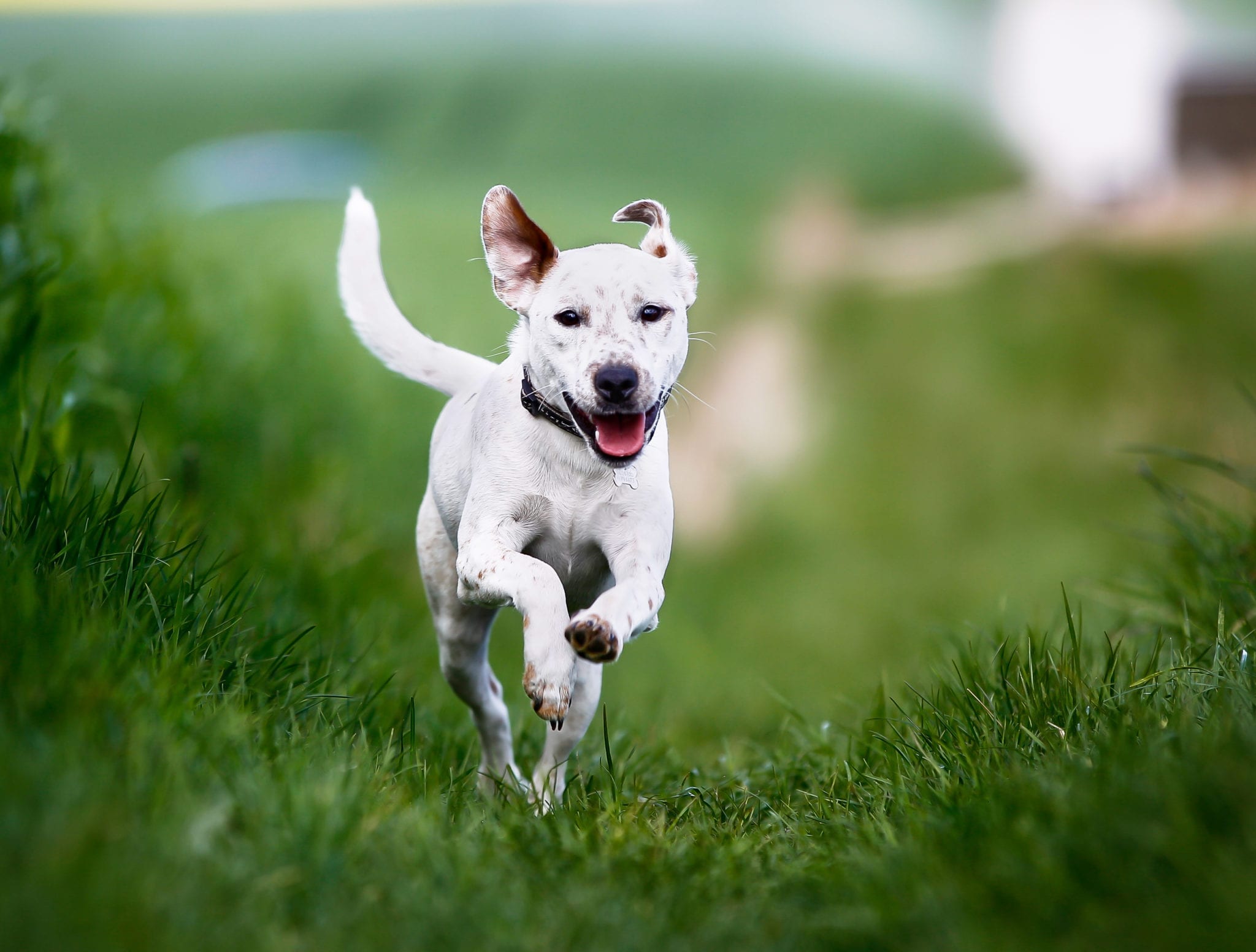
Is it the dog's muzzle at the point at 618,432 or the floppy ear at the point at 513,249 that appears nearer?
the dog's muzzle at the point at 618,432

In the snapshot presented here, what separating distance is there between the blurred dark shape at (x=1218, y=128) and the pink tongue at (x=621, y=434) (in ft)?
45.3

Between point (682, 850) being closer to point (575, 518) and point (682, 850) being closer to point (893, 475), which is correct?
point (575, 518)

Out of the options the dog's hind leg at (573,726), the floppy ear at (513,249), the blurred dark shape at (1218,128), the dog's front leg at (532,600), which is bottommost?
the dog's hind leg at (573,726)

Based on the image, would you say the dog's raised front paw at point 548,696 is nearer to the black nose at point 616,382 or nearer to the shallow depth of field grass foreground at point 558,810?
the shallow depth of field grass foreground at point 558,810

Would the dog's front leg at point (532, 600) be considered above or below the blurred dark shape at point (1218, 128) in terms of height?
below

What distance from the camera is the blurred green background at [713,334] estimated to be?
7.95 meters

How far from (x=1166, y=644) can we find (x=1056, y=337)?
9736 mm

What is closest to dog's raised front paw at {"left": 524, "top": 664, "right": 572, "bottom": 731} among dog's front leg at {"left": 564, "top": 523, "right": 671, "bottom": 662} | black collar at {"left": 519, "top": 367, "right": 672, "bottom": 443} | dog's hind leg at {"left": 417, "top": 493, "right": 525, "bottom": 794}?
dog's front leg at {"left": 564, "top": 523, "right": 671, "bottom": 662}

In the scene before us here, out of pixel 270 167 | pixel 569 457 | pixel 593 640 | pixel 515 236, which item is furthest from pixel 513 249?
pixel 270 167

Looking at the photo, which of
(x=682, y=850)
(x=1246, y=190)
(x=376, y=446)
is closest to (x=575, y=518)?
(x=682, y=850)

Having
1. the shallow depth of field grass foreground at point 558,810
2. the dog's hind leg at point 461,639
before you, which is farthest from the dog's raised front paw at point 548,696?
the dog's hind leg at point 461,639

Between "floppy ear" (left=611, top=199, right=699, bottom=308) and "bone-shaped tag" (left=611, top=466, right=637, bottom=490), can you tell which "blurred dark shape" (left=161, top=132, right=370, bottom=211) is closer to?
"floppy ear" (left=611, top=199, right=699, bottom=308)

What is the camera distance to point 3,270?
572 centimetres

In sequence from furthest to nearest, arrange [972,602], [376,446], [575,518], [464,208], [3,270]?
[464,208], [972,602], [376,446], [3,270], [575,518]
